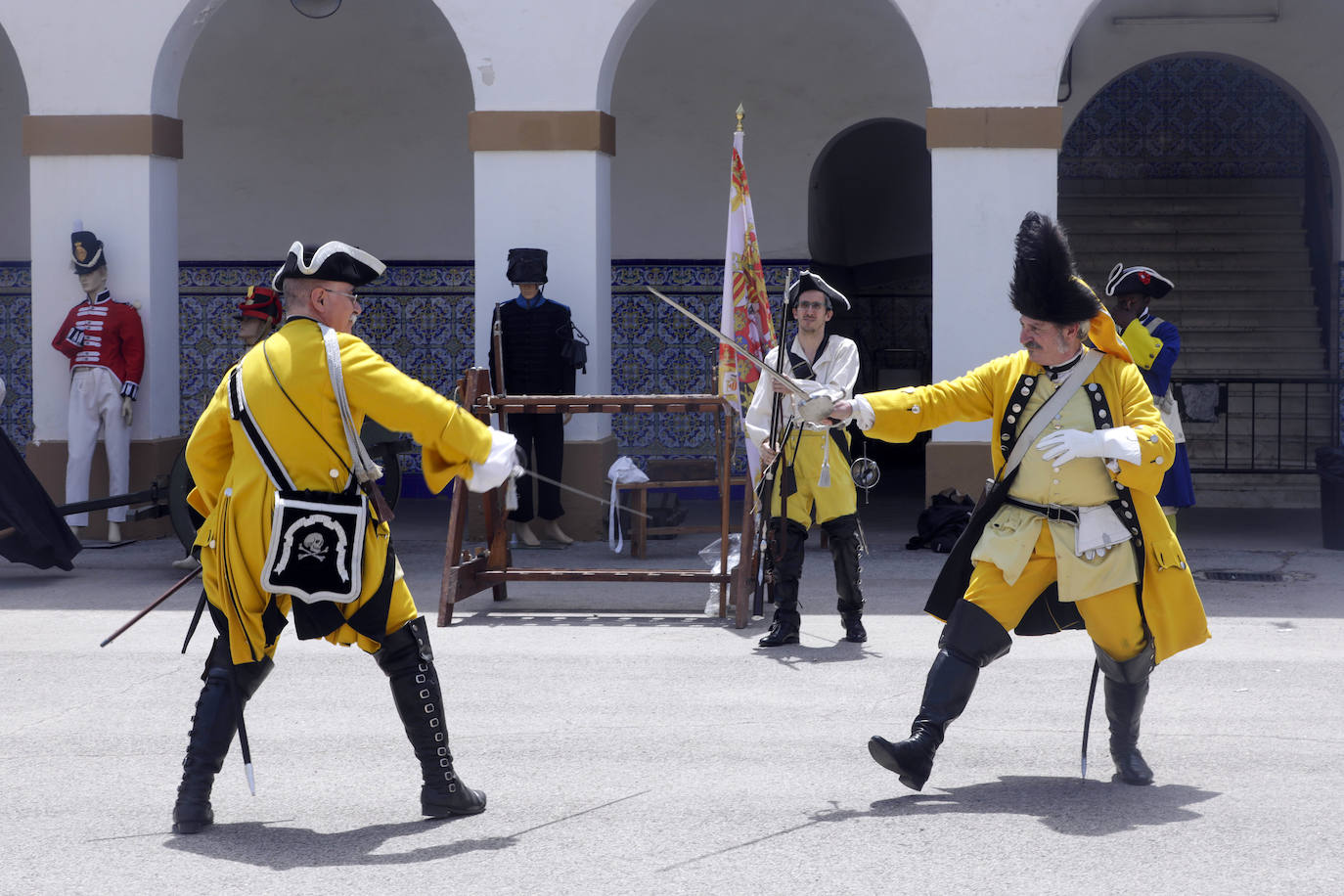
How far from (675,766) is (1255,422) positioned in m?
8.54

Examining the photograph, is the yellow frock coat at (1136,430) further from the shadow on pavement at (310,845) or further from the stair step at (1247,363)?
the stair step at (1247,363)

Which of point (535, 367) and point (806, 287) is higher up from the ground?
point (806, 287)

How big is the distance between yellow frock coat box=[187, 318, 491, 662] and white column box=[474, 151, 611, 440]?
5.66m

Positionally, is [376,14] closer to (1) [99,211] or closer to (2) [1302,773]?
(1) [99,211]

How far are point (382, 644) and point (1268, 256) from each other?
11.4 meters

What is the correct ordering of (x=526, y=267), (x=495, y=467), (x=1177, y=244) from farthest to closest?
(x=1177, y=244) < (x=526, y=267) < (x=495, y=467)

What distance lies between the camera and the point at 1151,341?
8672 millimetres

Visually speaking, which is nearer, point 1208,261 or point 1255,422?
point 1255,422

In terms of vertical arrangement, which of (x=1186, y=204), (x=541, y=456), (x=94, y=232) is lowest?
(x=541, y=456)

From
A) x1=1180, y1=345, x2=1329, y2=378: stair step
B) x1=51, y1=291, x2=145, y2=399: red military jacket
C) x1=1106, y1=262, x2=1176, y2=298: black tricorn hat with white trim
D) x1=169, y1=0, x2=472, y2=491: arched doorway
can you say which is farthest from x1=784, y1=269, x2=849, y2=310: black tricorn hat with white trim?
x1=1180, y1=345, x2=1329, y2=378: stair step

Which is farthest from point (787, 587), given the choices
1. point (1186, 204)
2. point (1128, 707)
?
point (1186, 204)

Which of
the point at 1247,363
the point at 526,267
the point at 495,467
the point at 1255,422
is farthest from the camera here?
the point at 1247,363

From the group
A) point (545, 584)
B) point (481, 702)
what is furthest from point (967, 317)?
point (481, 702)

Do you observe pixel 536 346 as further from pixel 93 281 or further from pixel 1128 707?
pixel 1128 707
